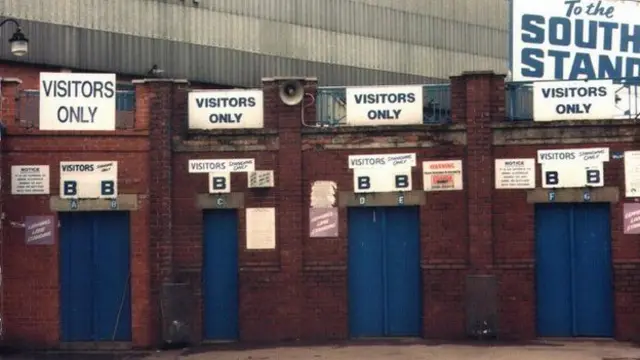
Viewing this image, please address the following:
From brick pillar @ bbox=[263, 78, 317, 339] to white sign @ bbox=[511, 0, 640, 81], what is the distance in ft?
18.3

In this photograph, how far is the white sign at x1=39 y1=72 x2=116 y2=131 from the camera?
16781mm

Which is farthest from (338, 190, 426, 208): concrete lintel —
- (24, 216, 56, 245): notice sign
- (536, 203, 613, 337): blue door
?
(24, 216, 56, 245): notice sign

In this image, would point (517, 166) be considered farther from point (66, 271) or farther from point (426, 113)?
point (66, 271)

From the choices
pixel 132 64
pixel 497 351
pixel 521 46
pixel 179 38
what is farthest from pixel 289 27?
pixel 497 351

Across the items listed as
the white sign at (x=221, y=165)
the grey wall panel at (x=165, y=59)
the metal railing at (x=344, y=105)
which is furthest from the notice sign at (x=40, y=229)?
the grey wall panel at (x=165, y=59)

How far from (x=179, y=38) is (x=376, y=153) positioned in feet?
60.7

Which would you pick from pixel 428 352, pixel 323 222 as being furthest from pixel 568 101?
pixel 428 352

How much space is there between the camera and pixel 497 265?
16.5m

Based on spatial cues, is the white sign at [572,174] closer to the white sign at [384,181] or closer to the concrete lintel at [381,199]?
the concrete lintel at [381,199]

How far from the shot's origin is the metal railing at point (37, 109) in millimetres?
16938

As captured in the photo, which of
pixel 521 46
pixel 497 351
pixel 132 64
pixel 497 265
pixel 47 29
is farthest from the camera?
pixel 132 64

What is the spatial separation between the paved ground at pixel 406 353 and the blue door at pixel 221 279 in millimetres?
753

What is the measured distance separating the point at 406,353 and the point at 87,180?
6.96m

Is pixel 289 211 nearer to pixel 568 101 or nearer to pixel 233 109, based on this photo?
pixel 233 109
